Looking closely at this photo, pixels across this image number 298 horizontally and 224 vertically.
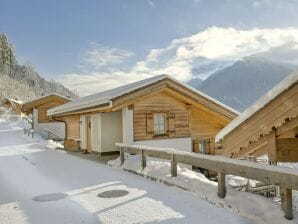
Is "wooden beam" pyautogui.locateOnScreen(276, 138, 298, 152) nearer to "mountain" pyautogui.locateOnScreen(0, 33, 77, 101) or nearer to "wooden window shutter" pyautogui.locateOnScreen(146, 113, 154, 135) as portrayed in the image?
"wooden window shutter" pyautogui.locateOnScreen(146, 113, 154, 135)

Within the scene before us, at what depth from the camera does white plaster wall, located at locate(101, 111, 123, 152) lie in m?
19.1

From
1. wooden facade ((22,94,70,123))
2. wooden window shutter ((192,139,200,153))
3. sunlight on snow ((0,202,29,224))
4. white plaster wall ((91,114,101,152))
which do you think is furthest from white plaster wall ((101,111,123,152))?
wooden facade ((22,94,70,123))

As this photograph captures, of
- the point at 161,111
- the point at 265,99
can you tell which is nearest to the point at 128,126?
the point at 161,111

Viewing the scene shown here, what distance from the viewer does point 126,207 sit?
7.73m

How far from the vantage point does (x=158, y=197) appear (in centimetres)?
859

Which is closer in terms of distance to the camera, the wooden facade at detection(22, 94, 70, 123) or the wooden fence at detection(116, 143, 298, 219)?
the wooden fence at detection(116, 143, 298, 219)

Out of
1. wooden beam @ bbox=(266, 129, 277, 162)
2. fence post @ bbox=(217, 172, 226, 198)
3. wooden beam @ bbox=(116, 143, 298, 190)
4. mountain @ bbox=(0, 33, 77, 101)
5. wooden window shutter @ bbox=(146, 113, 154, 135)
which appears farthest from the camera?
mountain @ bbox=(0, 33, 77, 101)

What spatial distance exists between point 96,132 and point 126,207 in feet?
40.6

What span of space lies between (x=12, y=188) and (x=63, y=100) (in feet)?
99.4

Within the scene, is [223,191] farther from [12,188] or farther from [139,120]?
[139,120]

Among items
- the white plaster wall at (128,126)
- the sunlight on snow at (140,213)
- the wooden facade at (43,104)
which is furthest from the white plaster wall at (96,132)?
the wooden facade at (43,104)

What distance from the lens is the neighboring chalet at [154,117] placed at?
677 inches

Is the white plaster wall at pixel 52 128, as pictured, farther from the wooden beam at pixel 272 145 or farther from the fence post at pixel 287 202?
the wooden beam at pixel 272 145

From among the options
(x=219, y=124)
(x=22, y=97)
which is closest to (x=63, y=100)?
(x=219, y=124)
